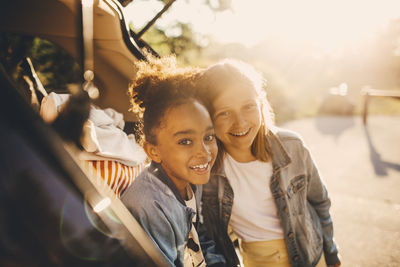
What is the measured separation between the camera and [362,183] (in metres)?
4.20

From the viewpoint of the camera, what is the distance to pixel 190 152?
148 cm

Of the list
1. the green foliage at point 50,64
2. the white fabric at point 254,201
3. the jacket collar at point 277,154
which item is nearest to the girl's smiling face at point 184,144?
the white fabric at point 254,201

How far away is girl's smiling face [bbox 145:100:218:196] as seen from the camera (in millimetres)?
1462

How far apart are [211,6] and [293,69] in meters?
20.2

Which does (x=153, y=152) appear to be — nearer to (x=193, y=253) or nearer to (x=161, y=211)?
(x=161, y=211)

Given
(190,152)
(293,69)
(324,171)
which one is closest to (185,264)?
(190,152)

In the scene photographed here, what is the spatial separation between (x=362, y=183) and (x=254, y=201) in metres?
3.25

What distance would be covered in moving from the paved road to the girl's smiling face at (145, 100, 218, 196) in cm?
217

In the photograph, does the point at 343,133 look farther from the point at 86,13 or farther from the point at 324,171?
the point at 86,13

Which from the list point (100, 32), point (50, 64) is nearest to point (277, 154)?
point (100, 32)

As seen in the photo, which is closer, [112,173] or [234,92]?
[112,173]

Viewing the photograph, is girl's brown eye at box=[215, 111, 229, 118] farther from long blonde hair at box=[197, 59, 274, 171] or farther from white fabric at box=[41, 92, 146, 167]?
white fabric at box=[41, 92, 146, 167]

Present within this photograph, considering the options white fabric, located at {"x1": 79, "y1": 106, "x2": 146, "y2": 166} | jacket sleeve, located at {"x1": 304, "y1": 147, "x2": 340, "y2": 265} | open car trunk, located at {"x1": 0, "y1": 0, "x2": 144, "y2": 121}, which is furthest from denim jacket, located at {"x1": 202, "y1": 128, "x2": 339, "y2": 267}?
open car trunk, located at {"x1": 0, "y1": 0, "x2": 144, "y2": 121}

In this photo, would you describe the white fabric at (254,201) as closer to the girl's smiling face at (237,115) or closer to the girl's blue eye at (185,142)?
the girl's smiling face at (237,115)
